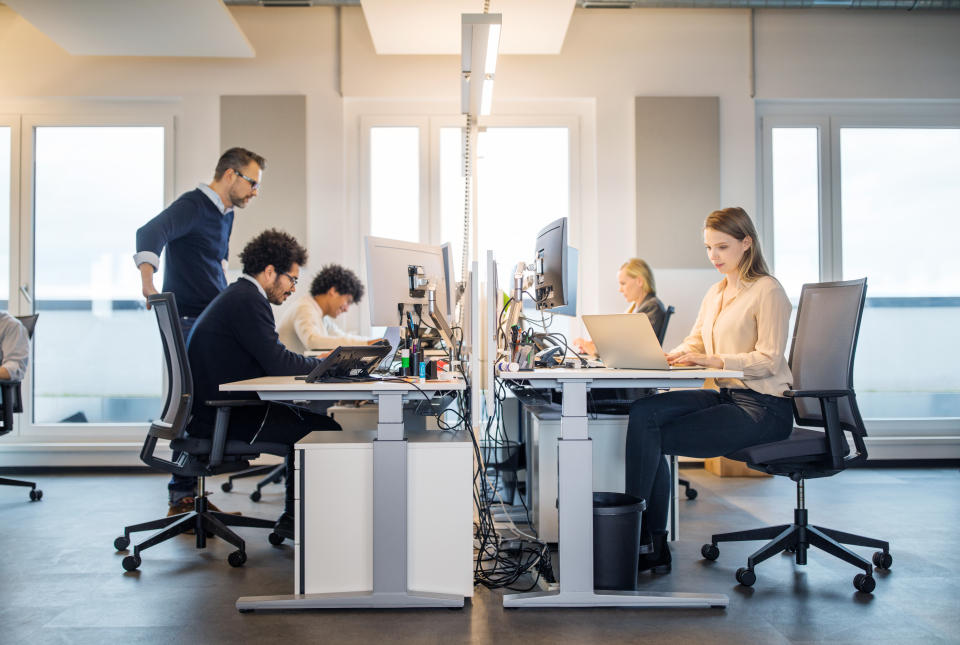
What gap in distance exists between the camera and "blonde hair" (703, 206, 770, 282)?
2789 mm

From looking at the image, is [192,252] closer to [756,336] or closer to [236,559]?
[236,559]

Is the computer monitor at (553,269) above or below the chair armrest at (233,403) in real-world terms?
above

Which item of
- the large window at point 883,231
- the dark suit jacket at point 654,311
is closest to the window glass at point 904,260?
the large window at point 883,231

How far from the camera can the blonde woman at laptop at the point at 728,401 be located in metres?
2.55

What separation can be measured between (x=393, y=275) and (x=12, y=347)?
8.10 feet

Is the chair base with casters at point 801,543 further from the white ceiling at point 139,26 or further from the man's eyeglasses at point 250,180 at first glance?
the white ceiling at point 139,26

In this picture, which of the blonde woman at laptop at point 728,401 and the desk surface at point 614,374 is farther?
the blonde woman at laptop at point 728,401

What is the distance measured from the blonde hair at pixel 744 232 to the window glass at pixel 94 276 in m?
3.88

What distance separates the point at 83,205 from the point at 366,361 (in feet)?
11.6

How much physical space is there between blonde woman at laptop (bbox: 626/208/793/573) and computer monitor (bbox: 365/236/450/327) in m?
1.04

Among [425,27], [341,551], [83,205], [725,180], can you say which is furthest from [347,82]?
[341,551]

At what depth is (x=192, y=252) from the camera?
341 cm

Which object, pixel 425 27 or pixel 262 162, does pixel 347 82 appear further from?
pixel 262 162

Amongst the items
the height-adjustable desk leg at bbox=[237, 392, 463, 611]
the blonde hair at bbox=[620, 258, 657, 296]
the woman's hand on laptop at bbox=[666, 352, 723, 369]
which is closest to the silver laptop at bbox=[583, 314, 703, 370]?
the woman's hand on laptop at bbox=[666, 352, 723, 369]
